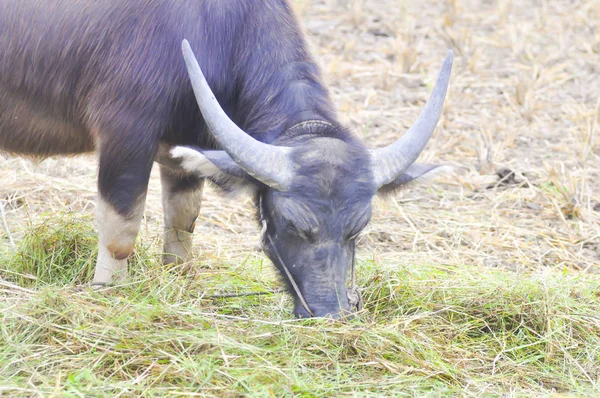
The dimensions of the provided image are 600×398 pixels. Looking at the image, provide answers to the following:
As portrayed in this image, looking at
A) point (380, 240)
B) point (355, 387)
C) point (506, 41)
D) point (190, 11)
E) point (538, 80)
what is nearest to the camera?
point (355, 387)

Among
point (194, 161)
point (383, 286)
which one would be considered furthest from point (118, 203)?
point (383, 286)

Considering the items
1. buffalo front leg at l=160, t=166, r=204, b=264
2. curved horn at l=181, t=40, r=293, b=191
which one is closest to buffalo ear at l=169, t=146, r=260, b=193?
curved horn at l=181, t=40, r=293, b=191

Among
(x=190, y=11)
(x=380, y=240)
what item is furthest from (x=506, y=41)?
(x=190, y=11)

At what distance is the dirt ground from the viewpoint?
18.2 ft

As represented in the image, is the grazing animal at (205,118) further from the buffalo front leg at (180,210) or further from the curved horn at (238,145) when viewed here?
the buffalo front leg at (180,210)

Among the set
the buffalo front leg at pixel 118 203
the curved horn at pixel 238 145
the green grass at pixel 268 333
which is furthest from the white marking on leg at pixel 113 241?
the curved horn at pixel 238 145

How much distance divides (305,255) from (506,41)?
20.6ft

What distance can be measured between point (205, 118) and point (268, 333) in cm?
92

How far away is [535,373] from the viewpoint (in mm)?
3887

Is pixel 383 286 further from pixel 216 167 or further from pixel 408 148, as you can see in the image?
pixel 216 167

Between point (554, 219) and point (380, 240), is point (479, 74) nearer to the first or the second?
point (554, 219)

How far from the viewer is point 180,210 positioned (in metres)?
4.94

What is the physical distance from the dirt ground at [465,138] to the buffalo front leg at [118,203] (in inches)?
22.2

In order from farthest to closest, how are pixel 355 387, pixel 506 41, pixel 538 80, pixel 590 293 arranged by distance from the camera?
pixel 506 41
pixel 538 80
pixel 590 293
pixel 355 387
